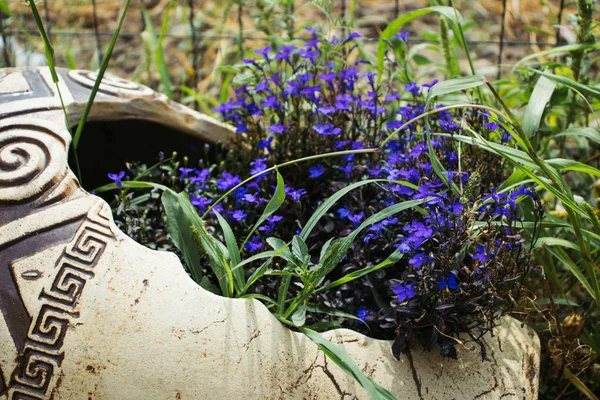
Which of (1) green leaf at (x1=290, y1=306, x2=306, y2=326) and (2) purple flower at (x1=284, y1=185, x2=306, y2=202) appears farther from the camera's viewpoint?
(2) purple flower at (x1=284, y1=185, x2=306, y2=202)

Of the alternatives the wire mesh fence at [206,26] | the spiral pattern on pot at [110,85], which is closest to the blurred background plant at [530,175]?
the spiral pattern on pot at [110,85]

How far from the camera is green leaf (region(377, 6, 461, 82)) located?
1.98m

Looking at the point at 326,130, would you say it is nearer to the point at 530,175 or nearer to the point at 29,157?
the point at 530,175

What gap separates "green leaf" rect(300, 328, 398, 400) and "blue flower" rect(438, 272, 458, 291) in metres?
0.26

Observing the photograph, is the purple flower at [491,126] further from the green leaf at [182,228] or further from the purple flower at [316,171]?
the green leaf at [182,228]

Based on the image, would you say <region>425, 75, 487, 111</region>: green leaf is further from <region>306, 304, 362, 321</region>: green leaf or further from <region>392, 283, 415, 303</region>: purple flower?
<region>306, 304, 362, 321</region>: green leaf

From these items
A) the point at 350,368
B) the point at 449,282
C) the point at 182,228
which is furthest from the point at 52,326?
the point at 449,282

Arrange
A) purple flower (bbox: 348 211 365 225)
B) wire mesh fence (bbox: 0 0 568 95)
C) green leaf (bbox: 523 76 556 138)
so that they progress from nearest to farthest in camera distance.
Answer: purple flower (bbox: 348 211 365 225), green leaf (bbox: 523 76 556 138), wire mesh fence (bbox: 0 0 568 95)

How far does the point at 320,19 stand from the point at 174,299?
3561mm

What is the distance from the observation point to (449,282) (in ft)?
4.84

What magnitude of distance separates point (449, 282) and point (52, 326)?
85 cm

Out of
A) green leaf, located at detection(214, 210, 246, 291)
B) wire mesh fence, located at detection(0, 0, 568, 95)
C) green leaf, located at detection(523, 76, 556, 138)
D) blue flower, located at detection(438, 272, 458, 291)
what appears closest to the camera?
blue flower, located at detection(438, 272, 458, 291)

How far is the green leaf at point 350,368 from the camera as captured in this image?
1.36 metres

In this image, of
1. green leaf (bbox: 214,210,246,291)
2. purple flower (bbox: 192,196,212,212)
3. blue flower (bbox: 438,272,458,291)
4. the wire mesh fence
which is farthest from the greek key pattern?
the wire mesh fence
